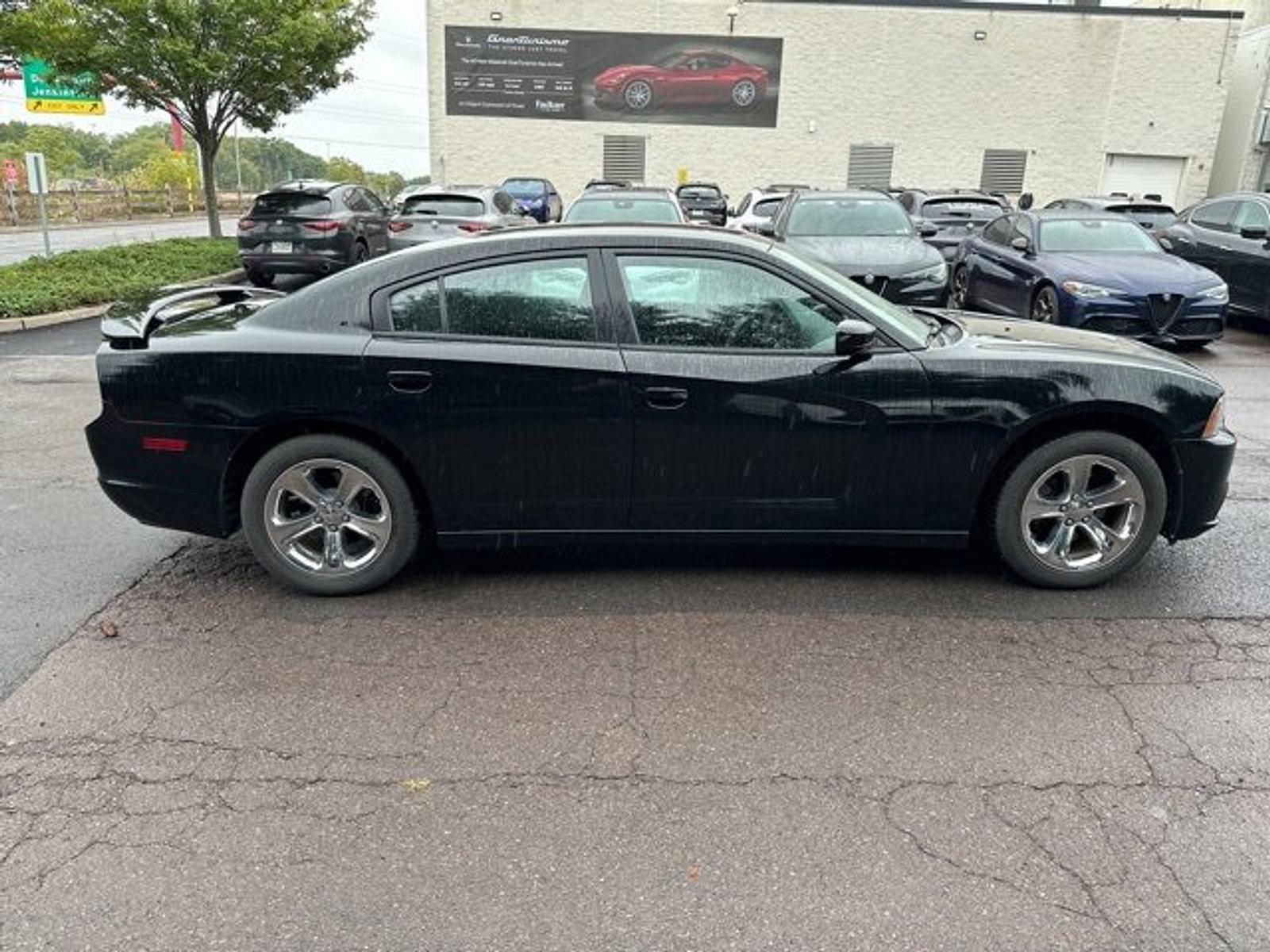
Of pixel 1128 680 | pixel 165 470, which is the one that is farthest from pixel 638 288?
pixel 1128 680

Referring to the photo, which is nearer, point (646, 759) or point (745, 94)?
point (646, 759)

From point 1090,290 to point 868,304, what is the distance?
641 centimetres

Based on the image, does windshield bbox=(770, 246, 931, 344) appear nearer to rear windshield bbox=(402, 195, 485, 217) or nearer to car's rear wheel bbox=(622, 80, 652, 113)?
rear windshield bbox=(402, 195, 485, 217)

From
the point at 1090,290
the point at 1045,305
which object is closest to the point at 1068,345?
the point at 1090,290

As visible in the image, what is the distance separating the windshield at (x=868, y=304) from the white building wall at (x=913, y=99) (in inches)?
929

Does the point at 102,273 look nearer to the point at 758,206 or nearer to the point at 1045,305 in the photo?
the point at 758,206

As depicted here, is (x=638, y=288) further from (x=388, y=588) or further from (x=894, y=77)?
(x=894, y=77)

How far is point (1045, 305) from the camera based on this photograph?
9977mm

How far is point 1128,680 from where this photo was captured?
3.46 meters

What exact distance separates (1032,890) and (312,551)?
3074mm

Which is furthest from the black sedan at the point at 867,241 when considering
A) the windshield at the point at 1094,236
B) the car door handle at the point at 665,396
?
the car door handle at the point at 665,396

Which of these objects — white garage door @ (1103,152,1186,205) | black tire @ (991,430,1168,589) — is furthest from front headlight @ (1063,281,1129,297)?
white garage door @ (1103,152,1186,205)

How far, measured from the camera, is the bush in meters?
11.6

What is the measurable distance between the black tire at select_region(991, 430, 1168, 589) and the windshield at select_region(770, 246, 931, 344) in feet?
2.45
